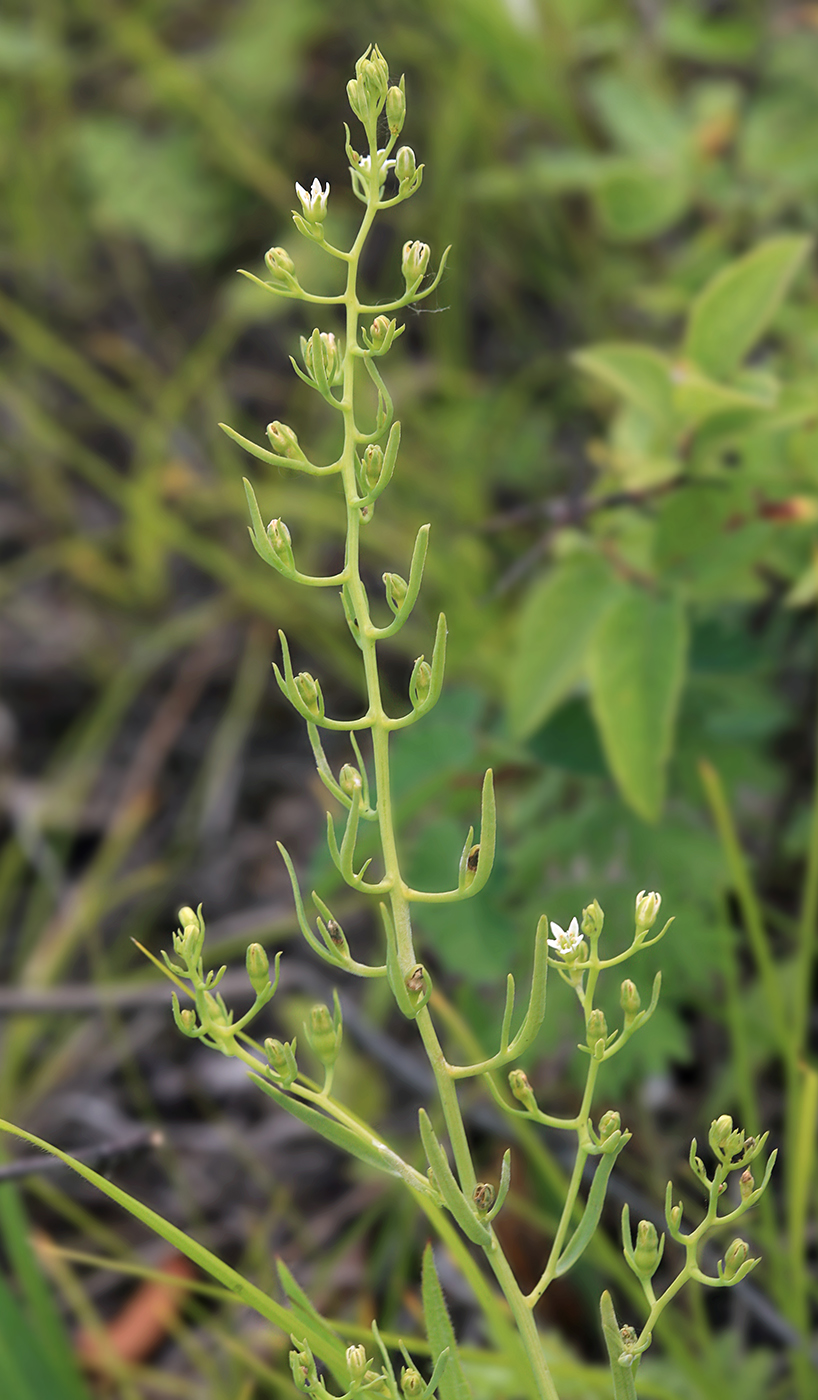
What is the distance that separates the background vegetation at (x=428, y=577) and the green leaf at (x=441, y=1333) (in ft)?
1.34

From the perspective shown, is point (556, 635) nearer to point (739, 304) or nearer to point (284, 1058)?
point (739, 304)

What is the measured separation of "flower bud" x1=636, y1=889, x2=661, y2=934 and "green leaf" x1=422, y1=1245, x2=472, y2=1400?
0.23 meters

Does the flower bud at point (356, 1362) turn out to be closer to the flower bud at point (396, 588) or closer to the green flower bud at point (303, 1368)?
the green flower bud at point (303, 1368)

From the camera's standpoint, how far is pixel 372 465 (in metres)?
0.68

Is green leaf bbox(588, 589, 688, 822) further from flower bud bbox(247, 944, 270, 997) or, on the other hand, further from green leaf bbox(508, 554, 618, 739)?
flower bud bbox(247, 944, 270, 997)

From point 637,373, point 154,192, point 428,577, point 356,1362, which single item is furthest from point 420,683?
point 154,192

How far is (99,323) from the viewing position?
2.99 meters

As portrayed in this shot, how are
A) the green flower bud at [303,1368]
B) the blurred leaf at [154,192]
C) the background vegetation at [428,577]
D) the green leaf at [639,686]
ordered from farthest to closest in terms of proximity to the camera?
the blurred leaf at [154,192] → the background vegetation at [428,577] → the green leaf at [639,686] → the green flower bud at [303,1368]

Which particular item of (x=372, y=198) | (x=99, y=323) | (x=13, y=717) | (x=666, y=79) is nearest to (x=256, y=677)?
(x=13, y=717)

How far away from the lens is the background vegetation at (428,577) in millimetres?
1419

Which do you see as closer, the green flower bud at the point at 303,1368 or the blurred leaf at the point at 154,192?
the green flower bud at the point at 303,1368

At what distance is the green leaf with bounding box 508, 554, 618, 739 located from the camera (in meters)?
1.45

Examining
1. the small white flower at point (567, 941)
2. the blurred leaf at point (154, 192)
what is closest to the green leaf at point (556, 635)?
the small white flower at point (567, 941)

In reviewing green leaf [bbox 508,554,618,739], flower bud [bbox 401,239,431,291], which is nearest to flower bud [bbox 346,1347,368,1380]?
flower bud [bbox 401,239,431,291]
